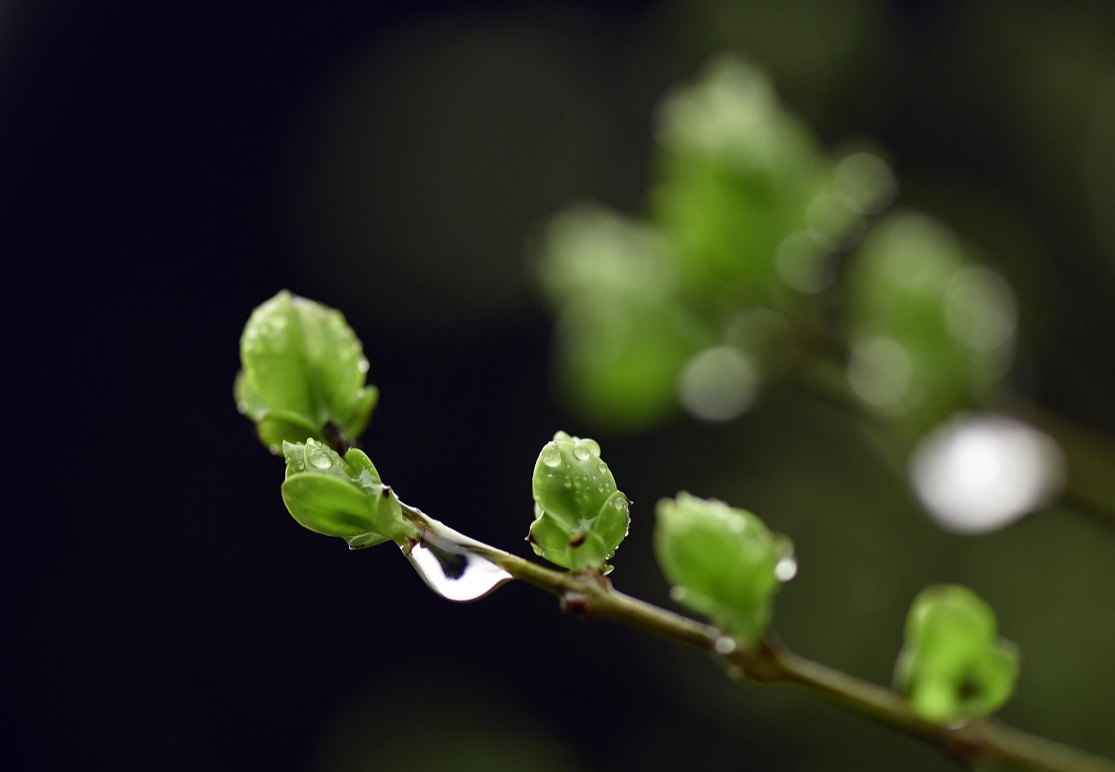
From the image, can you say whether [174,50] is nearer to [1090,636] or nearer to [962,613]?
[1090,636]

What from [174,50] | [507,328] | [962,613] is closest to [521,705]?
[507,328]

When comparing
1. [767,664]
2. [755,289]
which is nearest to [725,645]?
[767,664]

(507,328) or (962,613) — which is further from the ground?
(507,328)

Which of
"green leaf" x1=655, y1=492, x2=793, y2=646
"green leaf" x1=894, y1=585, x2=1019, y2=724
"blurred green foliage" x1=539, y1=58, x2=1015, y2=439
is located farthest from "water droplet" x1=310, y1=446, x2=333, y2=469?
"blurred green foliage" x1=539, y1=58, x2=1015, y2=439

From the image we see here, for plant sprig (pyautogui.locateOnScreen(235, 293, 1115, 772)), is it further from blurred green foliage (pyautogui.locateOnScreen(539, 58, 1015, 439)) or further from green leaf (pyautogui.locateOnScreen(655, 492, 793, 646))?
blurred green foliage (pyautogui.locateOnScreen(539, 58, 1015, 439))

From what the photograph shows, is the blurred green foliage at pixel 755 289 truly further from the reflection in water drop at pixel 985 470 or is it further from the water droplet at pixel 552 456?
the water droplet at pixel 552 456
